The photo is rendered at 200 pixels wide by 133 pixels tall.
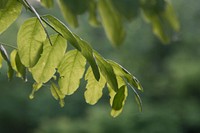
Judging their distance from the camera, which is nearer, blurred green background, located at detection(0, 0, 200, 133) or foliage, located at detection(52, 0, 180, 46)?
foliage, located at detection(52, 0, 180, 46)

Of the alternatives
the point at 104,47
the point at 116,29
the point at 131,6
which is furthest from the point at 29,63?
the point at 104,47

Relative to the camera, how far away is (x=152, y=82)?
696 cm

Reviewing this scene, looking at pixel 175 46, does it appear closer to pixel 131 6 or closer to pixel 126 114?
pixel 126 114

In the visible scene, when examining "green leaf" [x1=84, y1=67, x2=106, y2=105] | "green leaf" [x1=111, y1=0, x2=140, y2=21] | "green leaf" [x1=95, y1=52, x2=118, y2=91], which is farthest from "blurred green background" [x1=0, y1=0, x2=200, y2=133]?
"green leaf" [x1=111, y1=0, x2=140, y2=21]

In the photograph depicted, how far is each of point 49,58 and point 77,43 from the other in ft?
0.37

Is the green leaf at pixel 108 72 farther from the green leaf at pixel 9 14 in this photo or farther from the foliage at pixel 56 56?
the green leaf at pixel 9 14

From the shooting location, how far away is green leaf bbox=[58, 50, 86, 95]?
3.22ft

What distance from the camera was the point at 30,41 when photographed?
906 millimetres

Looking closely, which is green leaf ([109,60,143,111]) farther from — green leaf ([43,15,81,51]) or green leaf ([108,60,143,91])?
green leaf ([43,15,81,51])

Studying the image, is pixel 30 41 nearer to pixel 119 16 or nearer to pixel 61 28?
pixel 61 28

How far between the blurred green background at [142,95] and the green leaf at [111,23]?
4.84 m

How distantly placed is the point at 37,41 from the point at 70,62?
93 millimetres

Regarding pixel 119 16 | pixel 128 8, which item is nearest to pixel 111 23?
pixel 119 16

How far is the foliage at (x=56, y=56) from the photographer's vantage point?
895 millimetres
